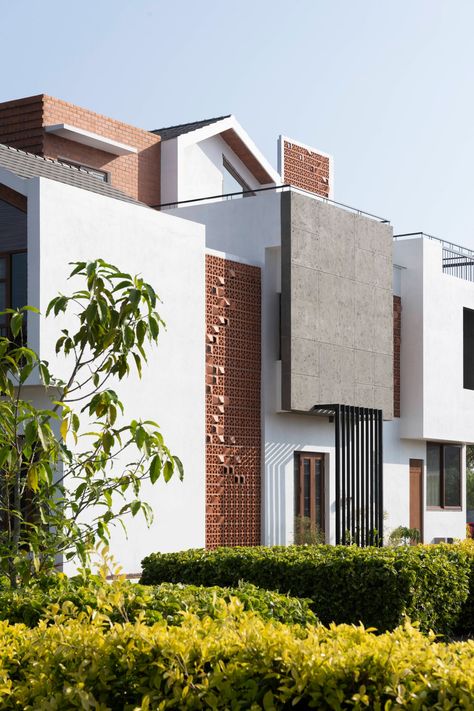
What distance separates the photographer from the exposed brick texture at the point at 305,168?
29.6 metres

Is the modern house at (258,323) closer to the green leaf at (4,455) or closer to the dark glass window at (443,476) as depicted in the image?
the dark glass window at (443,476)

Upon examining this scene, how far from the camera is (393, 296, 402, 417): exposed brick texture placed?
26625mm

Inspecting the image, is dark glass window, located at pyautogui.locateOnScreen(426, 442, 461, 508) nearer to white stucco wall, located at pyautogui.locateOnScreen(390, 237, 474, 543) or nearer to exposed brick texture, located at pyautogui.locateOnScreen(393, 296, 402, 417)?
white stucco wall, located at pyautogui.locateOnScreen(390, 237, 474, 543)

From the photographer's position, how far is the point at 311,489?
2309cm

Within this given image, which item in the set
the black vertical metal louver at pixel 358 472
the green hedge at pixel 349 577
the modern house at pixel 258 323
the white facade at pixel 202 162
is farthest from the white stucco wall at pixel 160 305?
the white facade at pixel 202 162

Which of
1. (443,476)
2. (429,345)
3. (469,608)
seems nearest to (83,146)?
(429,345)

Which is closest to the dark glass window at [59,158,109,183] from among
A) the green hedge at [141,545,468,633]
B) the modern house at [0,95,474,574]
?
the modern house at [0,95,474,574]

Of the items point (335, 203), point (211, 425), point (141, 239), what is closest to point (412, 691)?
point (141, 239)

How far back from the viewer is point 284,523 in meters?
22.1

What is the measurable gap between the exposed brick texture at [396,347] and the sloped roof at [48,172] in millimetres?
8695

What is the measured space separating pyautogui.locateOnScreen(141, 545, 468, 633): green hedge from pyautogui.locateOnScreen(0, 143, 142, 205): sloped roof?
25.3 feet

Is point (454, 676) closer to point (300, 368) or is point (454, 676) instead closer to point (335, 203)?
point (300, 368)

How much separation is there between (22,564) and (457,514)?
22.8m

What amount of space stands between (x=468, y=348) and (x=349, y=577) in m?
18.2
